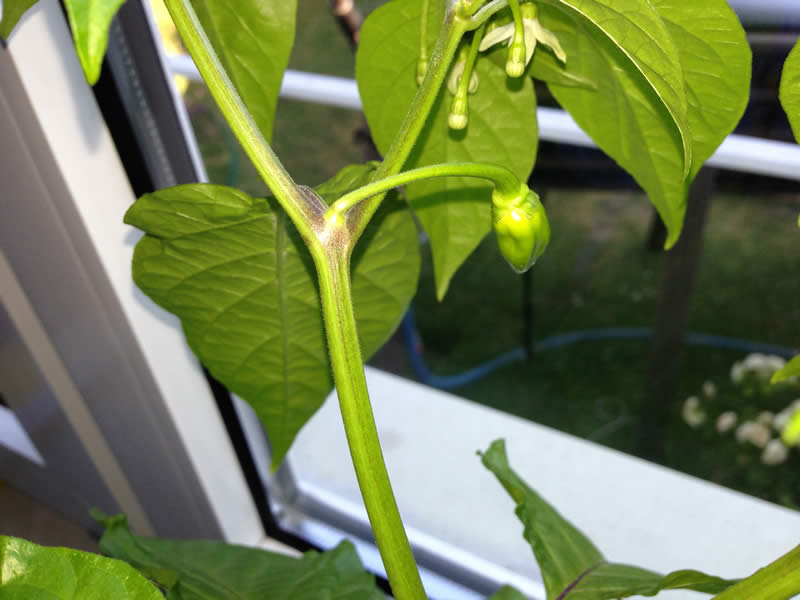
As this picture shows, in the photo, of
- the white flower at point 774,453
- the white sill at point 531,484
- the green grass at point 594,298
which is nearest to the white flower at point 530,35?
the white sill at point 531,484

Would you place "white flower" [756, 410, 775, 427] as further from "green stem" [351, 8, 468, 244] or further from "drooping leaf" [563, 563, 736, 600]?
"green stem" [351, 8, 468, 244]

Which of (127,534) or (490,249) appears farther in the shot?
(490,249)

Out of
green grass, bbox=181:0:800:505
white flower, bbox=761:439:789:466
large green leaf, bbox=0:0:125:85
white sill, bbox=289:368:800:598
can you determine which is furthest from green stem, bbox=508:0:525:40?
white flower, bbox=761:439:789:466

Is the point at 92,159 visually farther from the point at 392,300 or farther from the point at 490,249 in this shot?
the point at 490,249

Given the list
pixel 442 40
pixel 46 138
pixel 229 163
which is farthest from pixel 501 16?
pixel 229 163

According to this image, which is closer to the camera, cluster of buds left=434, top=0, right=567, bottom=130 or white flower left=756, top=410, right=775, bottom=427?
cluster of buds left=434, top=0, right=567, bottom=130

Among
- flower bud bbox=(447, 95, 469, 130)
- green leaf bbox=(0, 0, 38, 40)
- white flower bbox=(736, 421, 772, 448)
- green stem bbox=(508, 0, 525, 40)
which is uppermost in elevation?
green leaf bbox=(0, 0, 38, 40)

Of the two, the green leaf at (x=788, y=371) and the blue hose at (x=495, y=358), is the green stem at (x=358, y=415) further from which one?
the blue hose at (x=495, y=358)
